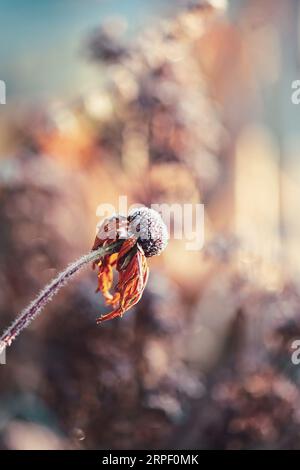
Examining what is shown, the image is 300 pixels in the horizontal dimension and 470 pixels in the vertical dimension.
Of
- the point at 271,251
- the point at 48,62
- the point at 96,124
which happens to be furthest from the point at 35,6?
the point at 271,251

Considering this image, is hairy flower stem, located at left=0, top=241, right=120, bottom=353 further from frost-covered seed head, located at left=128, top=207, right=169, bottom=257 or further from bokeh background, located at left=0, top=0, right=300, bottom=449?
bokeh background, located at left=0, top=0, right=300, bottom=449

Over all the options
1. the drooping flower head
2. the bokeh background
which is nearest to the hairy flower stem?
the drooping flower head

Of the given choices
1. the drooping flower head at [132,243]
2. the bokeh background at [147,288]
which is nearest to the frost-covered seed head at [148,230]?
the drooping flower head at [132,243]

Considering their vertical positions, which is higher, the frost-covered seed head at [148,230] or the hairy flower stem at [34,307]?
→ the frost-covered seed head at [148,230]

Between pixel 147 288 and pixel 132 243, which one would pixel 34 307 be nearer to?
pixel 132 243

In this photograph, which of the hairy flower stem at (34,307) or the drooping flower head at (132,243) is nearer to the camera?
→ the hairy flower stem at (34,307)

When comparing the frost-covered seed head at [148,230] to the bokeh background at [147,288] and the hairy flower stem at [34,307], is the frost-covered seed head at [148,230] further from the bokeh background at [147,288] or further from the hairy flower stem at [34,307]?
the bokeh background at [147,288]

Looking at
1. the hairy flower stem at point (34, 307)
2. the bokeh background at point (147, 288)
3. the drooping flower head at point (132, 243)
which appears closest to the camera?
the hairy flower stem at point (34, 307)

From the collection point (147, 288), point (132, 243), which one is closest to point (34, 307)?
point (132, 243)
